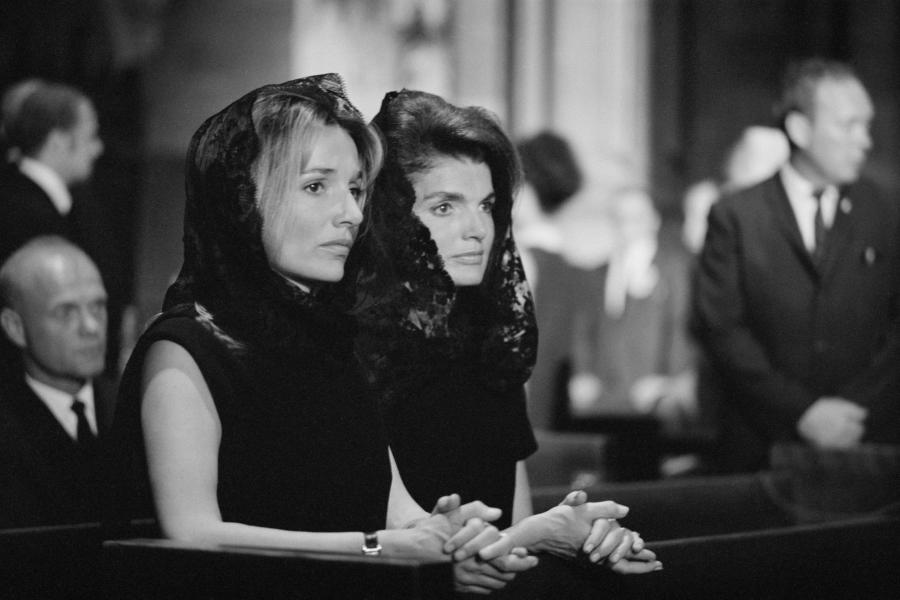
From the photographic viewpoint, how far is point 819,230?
14.5 feet

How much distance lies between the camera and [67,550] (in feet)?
8.18

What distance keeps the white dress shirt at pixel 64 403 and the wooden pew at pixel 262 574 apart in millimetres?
932

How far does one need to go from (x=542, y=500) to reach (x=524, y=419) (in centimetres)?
41

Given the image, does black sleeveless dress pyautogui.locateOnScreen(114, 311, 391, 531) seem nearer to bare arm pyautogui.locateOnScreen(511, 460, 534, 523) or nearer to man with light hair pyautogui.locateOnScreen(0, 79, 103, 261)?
bare arm pyautogui.locateOnScreen(511, 460, 534, 523)

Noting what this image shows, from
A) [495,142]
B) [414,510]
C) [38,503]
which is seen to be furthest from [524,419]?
[38,503]

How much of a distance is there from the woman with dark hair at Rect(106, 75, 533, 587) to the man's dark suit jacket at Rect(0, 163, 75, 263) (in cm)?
183

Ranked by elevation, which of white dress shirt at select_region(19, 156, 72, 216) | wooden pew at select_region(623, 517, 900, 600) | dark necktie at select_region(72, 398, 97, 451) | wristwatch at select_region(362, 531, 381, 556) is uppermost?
white dress shirt at select_region(19, 156, 72, 216)

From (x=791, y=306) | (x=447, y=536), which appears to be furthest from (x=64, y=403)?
(x=791, y=306)

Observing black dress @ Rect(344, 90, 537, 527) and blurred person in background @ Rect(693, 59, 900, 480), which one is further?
blurred person in background @ Rect(693, 59, 900, 480)

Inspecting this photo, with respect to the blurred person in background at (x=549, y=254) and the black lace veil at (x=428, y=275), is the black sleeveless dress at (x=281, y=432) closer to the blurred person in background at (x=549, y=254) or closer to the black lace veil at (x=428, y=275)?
the black lace veil at (x=428, y=275)

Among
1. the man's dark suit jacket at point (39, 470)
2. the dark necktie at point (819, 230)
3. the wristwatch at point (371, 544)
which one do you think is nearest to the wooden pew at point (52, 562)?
the man's dark suit jacket at point (39, 470)

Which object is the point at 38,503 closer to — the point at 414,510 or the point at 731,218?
the point at 414,510

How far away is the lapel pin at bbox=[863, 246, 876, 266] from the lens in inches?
172

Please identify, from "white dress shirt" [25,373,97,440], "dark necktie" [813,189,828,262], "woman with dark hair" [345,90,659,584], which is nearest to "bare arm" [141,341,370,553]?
"woman with dark hair" [345,90,659,584]
